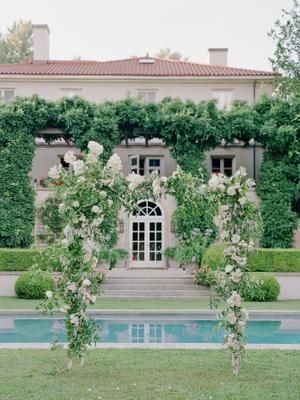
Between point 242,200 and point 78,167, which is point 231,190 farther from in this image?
point 78,167

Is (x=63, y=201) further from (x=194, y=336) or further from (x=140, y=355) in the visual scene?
(x=194, y=336)

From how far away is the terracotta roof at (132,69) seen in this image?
30.1 m

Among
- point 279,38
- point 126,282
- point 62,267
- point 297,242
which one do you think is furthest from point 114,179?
point 279,38

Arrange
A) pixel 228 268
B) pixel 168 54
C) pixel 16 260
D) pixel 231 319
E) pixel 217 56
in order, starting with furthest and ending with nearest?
pixel 168 54
pixel 217 56
pixel 16 260
pixel 228 268
pixel 231 319

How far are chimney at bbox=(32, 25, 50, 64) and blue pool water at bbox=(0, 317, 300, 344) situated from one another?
21013 mm

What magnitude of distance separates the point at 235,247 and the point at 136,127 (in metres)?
18.8

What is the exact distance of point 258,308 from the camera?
16922 mm

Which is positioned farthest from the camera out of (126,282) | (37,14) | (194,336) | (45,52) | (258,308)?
(37,14)

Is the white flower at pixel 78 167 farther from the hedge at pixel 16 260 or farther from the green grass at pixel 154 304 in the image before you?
the hedge at pixel 16 260

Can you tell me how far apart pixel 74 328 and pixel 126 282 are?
1371 cm

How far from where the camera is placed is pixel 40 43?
111 feet

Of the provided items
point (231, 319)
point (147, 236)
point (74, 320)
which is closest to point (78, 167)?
point (74, 320)

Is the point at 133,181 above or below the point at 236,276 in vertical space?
above

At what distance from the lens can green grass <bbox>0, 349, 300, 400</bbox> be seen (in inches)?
276
